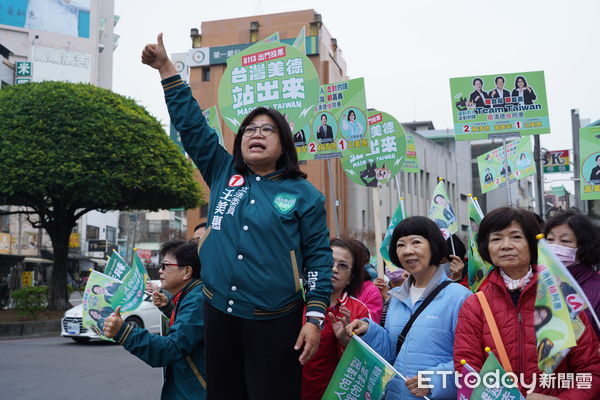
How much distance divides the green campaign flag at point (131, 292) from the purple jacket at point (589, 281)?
8.34 feet

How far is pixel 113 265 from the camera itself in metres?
4.14

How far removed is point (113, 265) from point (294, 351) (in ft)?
6.47

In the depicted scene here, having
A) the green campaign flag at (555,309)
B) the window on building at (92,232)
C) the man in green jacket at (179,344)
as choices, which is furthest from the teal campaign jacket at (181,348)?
the window on building at (92,232)

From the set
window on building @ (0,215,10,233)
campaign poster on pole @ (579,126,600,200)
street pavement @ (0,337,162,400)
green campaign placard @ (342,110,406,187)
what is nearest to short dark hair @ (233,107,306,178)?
green campaign placard @ (342,110,406,187)

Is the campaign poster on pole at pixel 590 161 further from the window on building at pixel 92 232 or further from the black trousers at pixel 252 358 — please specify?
the window on building at pixel 92 232

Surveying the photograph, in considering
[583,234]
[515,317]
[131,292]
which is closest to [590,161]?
[583,234]

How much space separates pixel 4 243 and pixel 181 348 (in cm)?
3817

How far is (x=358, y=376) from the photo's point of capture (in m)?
2.86

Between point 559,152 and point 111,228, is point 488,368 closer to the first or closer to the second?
point 559,152

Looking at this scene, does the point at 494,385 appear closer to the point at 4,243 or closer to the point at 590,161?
the point at 590,161

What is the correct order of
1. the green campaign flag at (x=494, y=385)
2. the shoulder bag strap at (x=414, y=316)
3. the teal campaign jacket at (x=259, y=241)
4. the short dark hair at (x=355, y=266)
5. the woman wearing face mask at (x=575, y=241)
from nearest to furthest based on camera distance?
the green campaign flag at (x=494, y=385)
the teal campaign jacket at (x=259, y=241)
the shoulder bag strap at (x=414, y=316)
the woman wearing face mask at (x=575, y=241)
the short dark hair at (x=355, y=266)

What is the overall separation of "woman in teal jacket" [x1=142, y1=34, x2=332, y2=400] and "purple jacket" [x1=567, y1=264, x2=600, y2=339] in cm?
158

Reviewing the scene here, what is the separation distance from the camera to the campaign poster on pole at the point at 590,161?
26.9 ft

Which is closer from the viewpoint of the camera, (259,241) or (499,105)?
(259,241)
